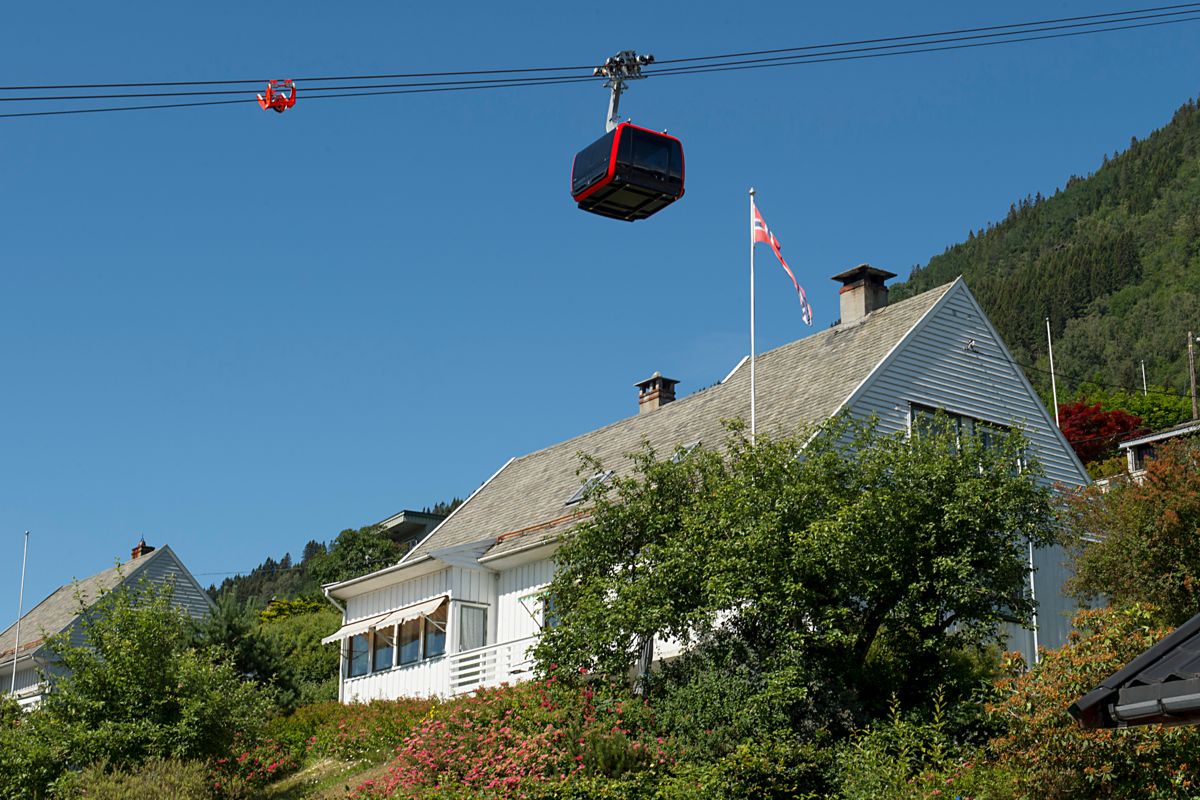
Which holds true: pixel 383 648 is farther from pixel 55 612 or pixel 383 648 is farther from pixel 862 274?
pixel 55 612

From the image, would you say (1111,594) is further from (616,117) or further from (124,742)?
(124,742)

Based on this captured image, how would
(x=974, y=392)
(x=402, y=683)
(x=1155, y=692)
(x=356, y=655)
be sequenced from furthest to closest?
1. (x=356, y=655)
2. (x=402, y=683)
3. (x=974, y=392)
4. (x=1155, y=692)

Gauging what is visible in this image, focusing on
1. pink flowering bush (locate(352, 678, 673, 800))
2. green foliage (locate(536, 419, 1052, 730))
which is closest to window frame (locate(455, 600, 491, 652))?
pink flowering bush (locate(352, 678, 673, 800))

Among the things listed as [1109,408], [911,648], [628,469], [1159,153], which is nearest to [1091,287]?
[1159,153]

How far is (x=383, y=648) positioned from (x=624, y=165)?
52.3ft

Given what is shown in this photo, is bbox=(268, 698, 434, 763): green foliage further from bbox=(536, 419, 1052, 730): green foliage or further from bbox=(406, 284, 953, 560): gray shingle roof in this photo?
bbox=(536, 419, 1052, 730): green foliage

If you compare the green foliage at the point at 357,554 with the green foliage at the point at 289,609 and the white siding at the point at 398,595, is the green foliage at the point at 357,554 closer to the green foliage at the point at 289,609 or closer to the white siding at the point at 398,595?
the green foliage at the point at 289,609

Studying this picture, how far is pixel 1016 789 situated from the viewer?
628 inches

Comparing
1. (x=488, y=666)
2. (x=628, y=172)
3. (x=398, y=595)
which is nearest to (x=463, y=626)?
(x=488, y=666)

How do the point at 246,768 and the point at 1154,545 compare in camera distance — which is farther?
the point at 246,768

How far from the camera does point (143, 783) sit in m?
23.1

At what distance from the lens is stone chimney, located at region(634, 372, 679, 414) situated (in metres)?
38.7

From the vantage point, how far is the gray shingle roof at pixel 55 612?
173ft

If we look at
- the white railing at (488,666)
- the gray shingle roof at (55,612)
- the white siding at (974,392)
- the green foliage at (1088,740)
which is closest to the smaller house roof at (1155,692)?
the green foliage at (1088,740)
